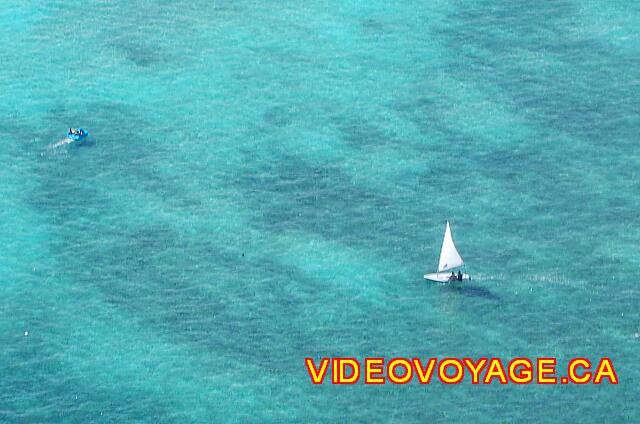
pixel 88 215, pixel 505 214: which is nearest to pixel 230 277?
pixel 88 215

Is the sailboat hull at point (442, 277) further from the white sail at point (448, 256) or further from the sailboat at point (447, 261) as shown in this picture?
the white sail at point (448, 256)

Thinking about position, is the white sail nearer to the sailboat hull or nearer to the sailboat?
the sailboat

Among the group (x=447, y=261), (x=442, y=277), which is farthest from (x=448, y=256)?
(x=442, y=277)

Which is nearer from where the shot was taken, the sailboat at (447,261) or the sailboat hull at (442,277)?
the sailboat at (447,261)

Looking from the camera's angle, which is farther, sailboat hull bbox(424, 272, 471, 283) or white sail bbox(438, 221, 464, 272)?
sailboat hull bbox(424, 272, 471, 283)

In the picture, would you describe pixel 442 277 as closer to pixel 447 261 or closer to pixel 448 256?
pixel 447 261

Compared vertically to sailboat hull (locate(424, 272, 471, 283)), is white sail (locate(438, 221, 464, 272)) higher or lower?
higher

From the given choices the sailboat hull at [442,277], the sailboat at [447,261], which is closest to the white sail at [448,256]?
the sailboat at [447,261]

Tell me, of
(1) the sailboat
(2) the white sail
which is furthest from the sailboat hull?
(2) the white sail
